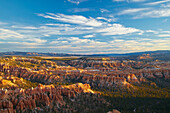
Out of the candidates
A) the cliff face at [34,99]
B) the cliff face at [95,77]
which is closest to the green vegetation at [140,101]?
the cliff face at [95,77]

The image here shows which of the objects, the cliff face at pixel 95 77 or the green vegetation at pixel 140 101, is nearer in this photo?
the green vegetation at pixel 140 101

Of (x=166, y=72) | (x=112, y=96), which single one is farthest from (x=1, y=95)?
(x=166, y=72)

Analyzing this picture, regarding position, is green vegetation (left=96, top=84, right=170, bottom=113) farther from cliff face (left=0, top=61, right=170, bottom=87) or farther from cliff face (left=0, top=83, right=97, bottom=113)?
cliff face (left=0, top=83, right=97, bottom=113)

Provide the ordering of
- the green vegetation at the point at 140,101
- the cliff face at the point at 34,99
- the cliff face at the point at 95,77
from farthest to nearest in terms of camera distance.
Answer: the cliff face at the point at 95,77
the green vegetation at the point at 140,101
the cliff face at the point at 34,99

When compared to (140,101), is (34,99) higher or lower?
higher

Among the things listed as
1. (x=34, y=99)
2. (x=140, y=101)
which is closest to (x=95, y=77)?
(x=140, y=101)

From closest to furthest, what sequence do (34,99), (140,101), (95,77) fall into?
(34,99)
(140,101)
(95,77)

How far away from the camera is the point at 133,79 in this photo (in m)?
127

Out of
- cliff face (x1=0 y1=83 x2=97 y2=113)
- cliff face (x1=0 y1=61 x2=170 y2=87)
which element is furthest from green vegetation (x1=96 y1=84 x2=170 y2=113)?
cliff face (x1=0 y1=83 x2=97 y2=113)

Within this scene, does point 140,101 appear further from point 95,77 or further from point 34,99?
point 34,99

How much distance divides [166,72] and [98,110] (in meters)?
104

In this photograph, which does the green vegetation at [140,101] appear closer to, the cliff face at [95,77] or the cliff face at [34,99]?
the cliff face at [95,77]

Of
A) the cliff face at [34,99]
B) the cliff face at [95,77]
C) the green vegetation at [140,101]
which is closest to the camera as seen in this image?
the cliff face at [34,99]

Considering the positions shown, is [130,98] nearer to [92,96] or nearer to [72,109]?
[92,96]
